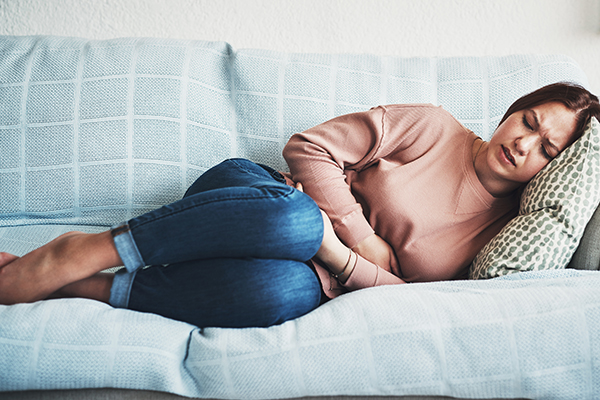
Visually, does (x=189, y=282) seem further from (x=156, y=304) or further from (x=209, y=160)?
(x=209, y=160)

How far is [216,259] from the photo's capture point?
79cm

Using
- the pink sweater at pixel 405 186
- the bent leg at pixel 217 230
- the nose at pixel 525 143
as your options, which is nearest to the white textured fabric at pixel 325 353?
the bent leg at pixel 217 230

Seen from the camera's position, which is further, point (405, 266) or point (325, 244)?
point (405, 266)

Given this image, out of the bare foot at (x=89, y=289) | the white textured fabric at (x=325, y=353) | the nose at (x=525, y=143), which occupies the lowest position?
the white textured fabric at (x=325, y=353)

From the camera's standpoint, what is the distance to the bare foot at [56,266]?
2.48ft

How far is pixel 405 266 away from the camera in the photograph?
104cm

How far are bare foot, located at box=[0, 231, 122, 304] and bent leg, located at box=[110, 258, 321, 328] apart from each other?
0.06 meters

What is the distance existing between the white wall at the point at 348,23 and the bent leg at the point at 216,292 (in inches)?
46.7

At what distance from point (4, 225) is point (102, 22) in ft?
2.91

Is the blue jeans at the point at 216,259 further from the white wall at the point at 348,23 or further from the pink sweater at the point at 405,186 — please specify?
the white wall at the point at 348,23

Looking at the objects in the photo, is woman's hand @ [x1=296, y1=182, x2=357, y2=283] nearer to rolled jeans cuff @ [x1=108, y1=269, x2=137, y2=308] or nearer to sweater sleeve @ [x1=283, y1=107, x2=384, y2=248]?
sweater sleeve @ [x1=283, y1=107, x2=384, y2=248]

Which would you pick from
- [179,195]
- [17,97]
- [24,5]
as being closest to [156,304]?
[179,195]

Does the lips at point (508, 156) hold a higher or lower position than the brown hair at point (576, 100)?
lower

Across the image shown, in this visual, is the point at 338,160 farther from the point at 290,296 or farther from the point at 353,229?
the point at 290,296
